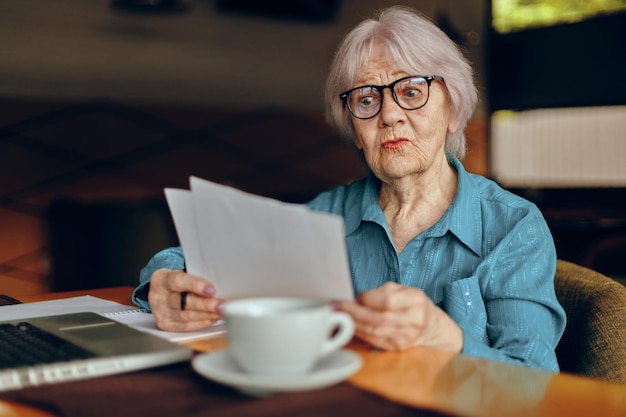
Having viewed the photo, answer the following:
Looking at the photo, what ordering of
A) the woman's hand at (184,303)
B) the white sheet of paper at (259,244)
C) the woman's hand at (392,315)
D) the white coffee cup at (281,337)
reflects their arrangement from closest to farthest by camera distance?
the white coffee cup at (281,337), the white sheet of paper at (259,244), the woman's hand at (392,315), the woman's hand at (184,303)

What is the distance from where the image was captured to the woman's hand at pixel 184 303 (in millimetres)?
1108

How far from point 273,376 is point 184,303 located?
0.42 meters

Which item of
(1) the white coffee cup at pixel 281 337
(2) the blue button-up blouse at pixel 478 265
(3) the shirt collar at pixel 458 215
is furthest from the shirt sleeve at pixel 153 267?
(1) the white coffee cup at pixel 281 337

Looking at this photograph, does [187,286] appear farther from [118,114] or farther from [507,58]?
[507,58]

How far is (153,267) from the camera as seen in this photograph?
1438 millimetres

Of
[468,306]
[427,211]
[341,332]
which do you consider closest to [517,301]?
[468,306]

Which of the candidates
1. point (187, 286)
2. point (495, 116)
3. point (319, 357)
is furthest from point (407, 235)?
point (495, 116)

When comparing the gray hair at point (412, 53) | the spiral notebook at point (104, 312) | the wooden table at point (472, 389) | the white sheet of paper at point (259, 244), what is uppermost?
Result: the gray hair at point (412, 53)

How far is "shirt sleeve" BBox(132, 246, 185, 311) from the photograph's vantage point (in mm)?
1395

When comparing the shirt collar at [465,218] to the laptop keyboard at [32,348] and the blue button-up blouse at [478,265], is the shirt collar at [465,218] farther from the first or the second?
the laptop keyboard at [32,348]

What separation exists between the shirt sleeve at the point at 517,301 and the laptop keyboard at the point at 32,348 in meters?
0.64

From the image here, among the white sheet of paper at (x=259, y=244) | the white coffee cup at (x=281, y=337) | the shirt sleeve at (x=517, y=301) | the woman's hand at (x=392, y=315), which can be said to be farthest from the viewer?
the shirt sleeve at (x=517, y=301)

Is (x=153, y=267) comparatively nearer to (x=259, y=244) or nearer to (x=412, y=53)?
(x=259, y=244)

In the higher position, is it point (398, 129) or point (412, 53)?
point (412, 53)
